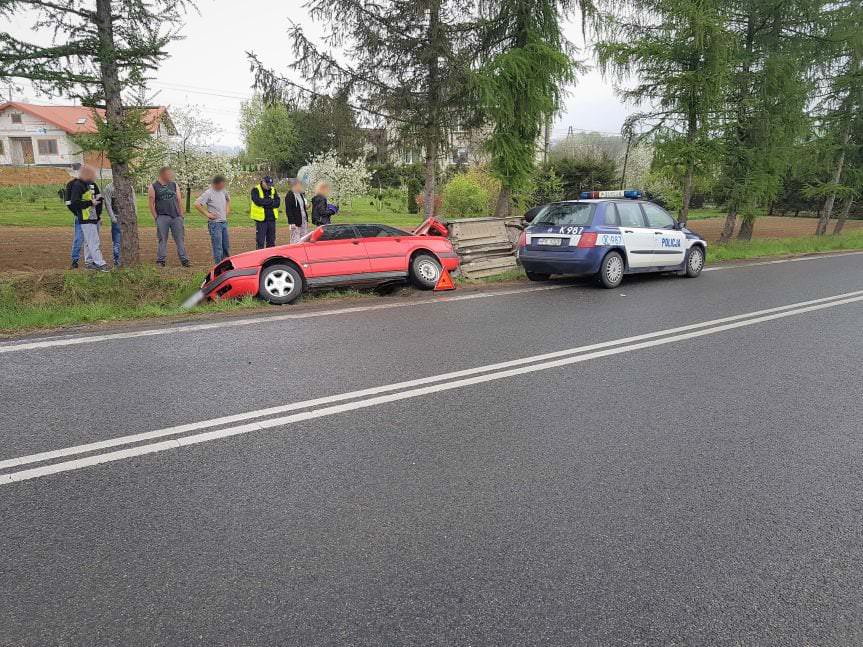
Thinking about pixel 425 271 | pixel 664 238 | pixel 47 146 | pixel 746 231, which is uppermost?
pixel 47 146

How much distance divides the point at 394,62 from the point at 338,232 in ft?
23.5

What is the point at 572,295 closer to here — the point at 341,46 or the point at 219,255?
the point at 219,255

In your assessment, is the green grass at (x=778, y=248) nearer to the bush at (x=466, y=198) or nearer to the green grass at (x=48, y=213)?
the bush at (x=466, y=198)

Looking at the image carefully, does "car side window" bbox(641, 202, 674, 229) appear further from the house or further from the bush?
the house

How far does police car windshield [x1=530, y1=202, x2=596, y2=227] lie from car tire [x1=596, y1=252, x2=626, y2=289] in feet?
2.48

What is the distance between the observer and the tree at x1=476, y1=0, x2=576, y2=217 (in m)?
15.4

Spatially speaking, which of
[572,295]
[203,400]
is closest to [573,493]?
[203,400]

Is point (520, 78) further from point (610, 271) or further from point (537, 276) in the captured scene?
point (610, 271)

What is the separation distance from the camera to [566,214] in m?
11.2

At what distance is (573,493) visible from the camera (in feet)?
11.0

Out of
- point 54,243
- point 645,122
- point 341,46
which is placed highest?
point 341,46

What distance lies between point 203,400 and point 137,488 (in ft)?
4.78

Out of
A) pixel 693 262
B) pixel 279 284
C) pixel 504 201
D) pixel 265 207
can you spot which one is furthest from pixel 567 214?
pixel 504 201

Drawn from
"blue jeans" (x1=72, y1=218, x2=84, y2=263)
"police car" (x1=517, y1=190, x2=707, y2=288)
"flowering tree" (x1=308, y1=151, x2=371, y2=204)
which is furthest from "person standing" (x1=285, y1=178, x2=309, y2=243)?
"flowering tree" (x1=308, y1=151, x2=371, y2=204)
